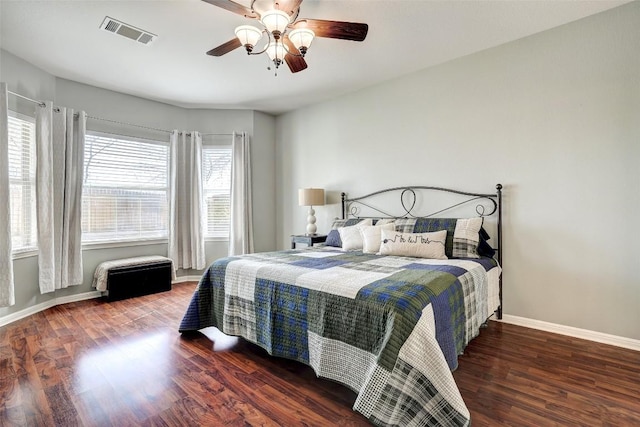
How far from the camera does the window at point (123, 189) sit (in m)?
3.95

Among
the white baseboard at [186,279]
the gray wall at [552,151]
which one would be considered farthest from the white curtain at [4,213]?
the gray wall at [552,151]

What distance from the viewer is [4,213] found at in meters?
2.91

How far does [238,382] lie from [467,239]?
2.18 m

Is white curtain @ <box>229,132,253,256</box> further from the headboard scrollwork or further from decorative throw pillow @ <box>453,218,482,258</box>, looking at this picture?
decorative throw pillow @ <box>453,218,482,258</box>

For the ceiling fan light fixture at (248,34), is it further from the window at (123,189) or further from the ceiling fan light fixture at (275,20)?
the window at (123,189)

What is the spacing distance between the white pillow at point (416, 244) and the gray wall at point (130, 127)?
8.63ft

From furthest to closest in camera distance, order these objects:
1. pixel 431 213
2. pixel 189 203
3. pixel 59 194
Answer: pixel 189 203 → pixel 59 194 → pixel 431 213

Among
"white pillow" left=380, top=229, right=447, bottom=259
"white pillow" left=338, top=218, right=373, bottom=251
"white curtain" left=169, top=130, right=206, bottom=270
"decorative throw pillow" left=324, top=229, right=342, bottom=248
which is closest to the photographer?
"white pillow" left=380, top=229, right=447, bottom=259

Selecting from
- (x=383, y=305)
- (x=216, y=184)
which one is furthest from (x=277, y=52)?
(x=216, y=184)

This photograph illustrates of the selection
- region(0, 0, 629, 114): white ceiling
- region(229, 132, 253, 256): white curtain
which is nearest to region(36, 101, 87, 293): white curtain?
region(0, 0, 629, 114): white ceiling

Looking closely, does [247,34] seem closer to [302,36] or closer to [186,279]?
[302,36]

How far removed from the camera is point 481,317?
240 cm

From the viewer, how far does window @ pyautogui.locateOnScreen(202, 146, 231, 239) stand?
484cm

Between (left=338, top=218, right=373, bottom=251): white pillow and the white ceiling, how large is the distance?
5.81 feet
